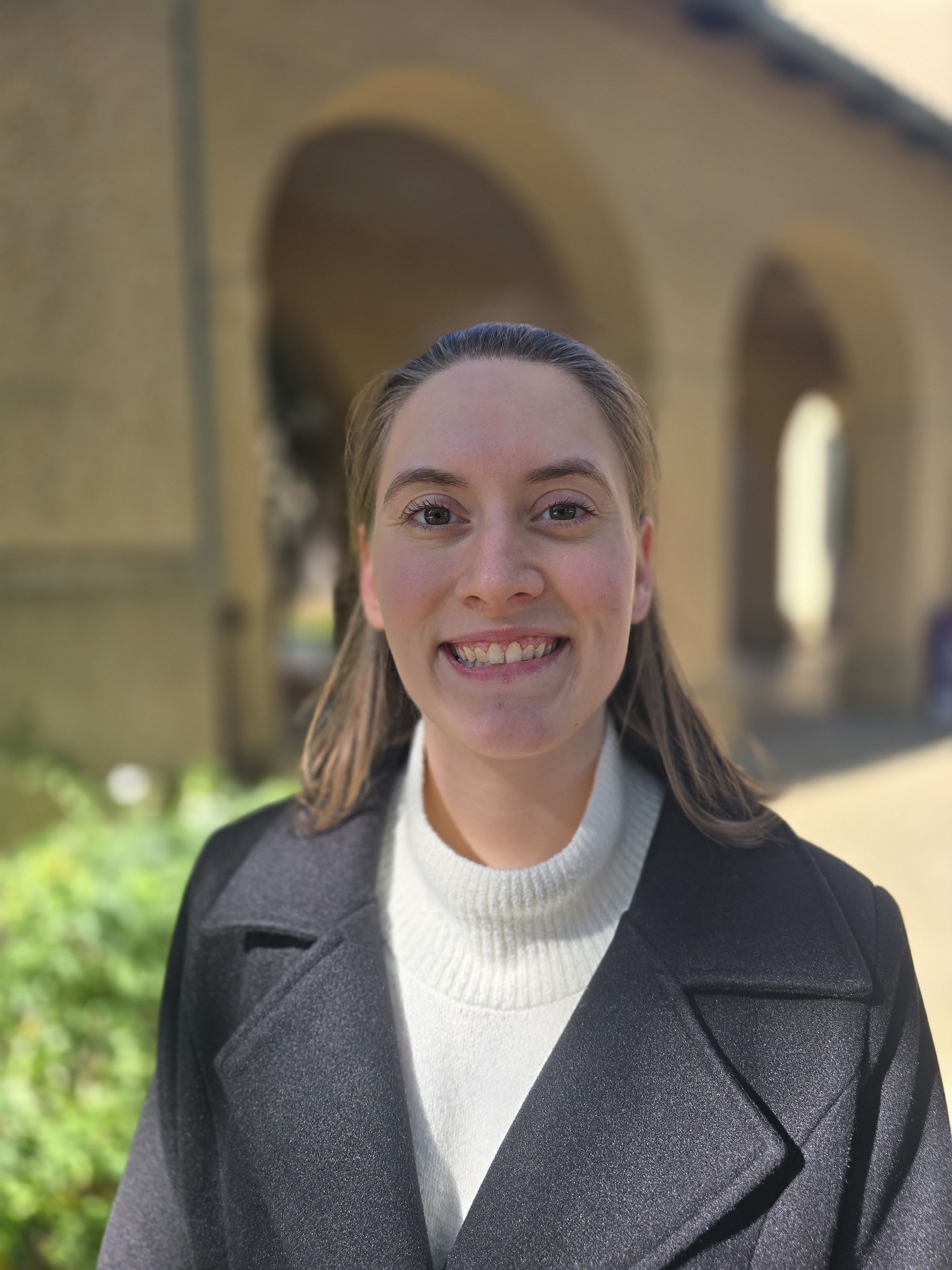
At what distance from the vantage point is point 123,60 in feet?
13.2

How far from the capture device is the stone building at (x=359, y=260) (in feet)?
13.3

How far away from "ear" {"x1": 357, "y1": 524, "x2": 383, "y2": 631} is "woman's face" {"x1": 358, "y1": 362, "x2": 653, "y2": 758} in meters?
0.17

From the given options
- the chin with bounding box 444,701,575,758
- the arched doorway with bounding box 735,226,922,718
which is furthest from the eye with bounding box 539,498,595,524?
the arched doorway with bounding box 735,226,922,718

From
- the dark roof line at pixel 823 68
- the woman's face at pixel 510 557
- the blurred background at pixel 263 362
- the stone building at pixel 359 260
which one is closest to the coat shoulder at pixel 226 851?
the woman's face at pixel 510 557

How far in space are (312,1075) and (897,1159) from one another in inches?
26.9

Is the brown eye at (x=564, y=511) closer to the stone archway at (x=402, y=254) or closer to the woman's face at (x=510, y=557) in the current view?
the woman's face at (x=510, y=557)

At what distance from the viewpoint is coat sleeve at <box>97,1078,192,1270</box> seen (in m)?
1.34

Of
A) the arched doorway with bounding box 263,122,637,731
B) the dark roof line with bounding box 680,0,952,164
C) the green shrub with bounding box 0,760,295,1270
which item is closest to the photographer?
the green shrub with bounding box 0,760,295,1270

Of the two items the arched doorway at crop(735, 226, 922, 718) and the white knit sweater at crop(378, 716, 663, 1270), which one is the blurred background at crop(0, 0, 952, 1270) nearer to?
the arched doorway at crop(735, 226, 922, 718)

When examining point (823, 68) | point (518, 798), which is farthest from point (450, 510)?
point (823, 68)

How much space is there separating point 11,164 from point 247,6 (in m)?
1.25

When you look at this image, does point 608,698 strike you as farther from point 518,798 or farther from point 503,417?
point 503,417

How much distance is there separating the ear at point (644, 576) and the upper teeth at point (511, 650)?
0.18m

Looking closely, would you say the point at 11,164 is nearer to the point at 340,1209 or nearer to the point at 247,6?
the point at 247,6
